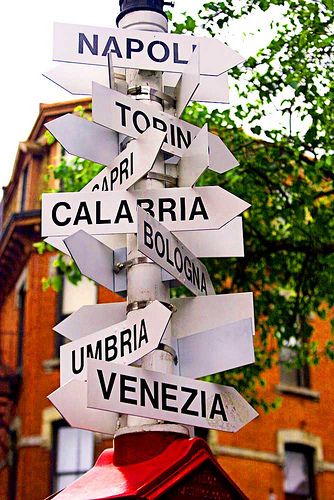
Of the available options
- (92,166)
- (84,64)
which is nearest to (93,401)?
(84,64)

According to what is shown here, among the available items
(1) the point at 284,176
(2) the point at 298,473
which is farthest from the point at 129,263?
(2) the point at 298,473

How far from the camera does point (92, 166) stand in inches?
537

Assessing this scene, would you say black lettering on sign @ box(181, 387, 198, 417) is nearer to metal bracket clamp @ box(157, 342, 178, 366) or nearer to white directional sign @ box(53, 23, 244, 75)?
metal bracket clamp @ box(157, 342, 178, 366)

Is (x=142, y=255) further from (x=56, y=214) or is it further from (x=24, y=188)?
(x=24, y=188)

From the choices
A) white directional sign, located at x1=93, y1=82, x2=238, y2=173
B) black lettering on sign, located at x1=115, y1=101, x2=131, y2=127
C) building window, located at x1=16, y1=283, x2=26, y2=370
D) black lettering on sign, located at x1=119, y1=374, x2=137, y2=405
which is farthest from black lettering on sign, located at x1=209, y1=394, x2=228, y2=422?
building window, located at x1=16, y1=283, x2=26, y2=370

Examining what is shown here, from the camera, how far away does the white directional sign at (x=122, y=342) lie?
11.4ft

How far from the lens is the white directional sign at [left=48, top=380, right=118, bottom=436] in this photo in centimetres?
345

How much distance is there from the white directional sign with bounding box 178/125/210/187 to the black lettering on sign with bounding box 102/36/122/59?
663mm

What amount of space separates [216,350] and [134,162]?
938mm

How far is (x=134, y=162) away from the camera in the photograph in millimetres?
3914

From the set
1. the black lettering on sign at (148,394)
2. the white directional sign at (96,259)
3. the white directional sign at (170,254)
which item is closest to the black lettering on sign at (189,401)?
the black lettering on sign at (148,394)

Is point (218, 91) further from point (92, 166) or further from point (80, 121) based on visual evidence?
point (92, 166)

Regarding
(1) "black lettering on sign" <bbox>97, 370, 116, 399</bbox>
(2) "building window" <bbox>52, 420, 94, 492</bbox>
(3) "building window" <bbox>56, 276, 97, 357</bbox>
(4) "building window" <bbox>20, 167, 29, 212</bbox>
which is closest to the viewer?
(1) "black lettering on sign" <bbox>97, 370, 116, 399</bbox>

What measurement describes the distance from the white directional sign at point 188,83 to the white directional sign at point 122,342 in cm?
117
